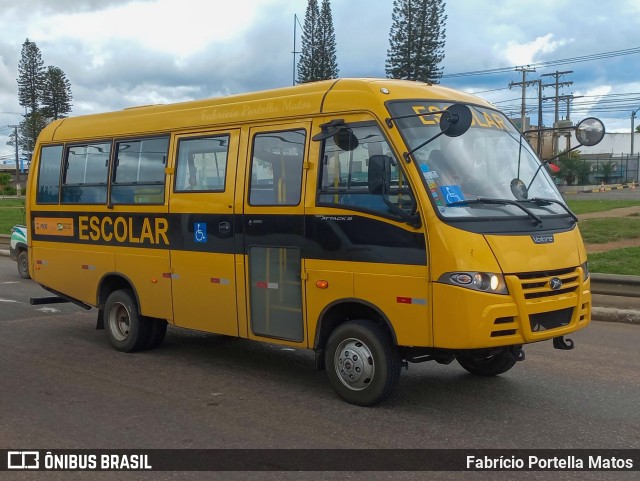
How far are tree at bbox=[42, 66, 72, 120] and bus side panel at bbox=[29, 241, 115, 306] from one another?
202 ft

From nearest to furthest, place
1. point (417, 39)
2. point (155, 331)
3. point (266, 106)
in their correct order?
point (266, 106) < point (155, 331) < point (417, 39)

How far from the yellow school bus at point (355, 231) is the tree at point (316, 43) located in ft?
125

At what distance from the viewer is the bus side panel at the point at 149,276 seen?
7789mm

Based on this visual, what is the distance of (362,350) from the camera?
5.96 metres

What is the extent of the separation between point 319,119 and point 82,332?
5282 millimetres

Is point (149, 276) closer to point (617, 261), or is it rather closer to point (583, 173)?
point (617, 261)

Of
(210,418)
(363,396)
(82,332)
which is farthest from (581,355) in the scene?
(82,332)

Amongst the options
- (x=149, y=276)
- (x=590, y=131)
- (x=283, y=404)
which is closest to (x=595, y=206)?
(x=590, y=131)

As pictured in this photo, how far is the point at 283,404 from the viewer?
6.21m

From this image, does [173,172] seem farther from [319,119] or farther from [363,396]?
[363,396]

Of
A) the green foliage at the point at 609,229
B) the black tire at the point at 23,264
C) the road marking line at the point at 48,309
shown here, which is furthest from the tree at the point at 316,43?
the road marking line at the point at 48,309

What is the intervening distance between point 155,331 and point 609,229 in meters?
13.2

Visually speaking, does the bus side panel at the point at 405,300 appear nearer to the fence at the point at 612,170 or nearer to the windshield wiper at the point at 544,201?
the windshield wiper at the point at 544,201

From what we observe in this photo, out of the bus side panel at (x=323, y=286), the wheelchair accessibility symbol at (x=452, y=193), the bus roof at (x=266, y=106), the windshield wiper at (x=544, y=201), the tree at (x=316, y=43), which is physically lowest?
the bus side panel at (x=323, y=286)
